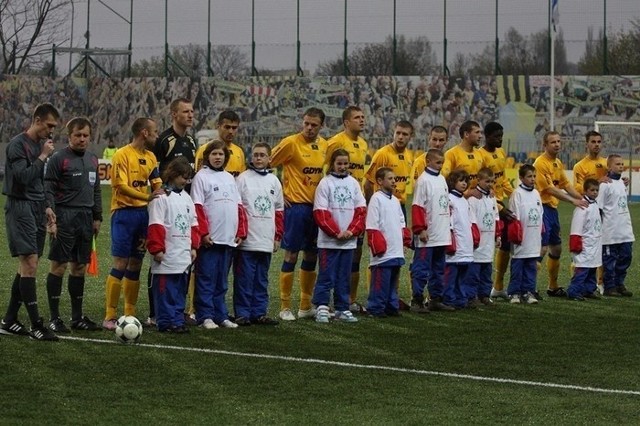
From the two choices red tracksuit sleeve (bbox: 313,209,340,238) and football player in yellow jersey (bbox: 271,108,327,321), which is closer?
red tracksuit sleeve (bbox: 313,209,340,238)

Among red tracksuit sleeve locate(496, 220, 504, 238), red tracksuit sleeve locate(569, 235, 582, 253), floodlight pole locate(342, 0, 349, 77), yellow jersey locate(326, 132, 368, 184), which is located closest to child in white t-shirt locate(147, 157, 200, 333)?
yellow jersey locate(326, 132, 368, 184)

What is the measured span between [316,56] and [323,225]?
39.1 m

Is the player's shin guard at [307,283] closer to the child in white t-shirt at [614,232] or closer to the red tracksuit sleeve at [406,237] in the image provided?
the red tracksuit sleeve at [406,237]

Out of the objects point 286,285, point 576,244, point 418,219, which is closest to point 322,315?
point 286,285

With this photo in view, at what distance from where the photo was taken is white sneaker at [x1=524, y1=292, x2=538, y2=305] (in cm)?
1396

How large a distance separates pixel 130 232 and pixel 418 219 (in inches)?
126

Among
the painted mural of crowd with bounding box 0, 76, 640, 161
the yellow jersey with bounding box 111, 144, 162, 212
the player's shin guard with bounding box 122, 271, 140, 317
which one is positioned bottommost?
the player's shin guard with bounding box 122, 271, 140, 317

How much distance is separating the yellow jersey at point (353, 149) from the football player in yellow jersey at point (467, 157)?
1277 millimetres

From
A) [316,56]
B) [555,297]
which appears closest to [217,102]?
[316,56]

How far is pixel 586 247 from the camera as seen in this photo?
1465cm

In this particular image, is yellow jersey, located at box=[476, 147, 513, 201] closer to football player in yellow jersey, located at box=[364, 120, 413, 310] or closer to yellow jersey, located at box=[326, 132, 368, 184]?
football player in yellow jersey, located at box=[364, 120, 413, 310]

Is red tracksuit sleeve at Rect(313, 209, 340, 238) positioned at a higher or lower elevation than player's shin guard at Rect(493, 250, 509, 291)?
higher

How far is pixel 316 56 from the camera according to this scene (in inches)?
1993

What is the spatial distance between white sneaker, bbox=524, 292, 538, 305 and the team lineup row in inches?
0.7
